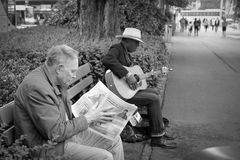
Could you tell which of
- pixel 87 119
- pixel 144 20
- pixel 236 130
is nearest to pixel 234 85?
pixel 236 130

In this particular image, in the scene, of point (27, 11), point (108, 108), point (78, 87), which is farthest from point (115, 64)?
point (27, 11)

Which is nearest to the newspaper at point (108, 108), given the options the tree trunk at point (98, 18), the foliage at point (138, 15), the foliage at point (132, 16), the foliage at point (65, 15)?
the tree trunk at point (98, 18)

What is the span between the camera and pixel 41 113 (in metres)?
2.64

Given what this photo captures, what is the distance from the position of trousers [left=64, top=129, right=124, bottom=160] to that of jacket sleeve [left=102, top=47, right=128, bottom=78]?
1.49 metres

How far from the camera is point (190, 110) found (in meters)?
7.01

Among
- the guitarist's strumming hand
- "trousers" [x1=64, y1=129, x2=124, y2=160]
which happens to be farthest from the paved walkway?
"trousers" [x1=64, y1=129, x2=124, y2=160]

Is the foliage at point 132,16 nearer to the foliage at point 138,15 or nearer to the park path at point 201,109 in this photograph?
the foliage at point 138,15

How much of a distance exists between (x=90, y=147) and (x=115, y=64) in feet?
6.62

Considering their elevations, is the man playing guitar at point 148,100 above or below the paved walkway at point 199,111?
above

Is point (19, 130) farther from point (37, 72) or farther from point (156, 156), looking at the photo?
point (156, 156)

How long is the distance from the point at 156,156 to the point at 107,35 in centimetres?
493

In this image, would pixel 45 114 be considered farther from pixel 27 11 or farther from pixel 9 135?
pixel 27 11

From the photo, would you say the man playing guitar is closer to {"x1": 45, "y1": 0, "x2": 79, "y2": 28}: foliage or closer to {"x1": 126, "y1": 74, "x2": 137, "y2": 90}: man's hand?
{"x1": 126, "y1": 74, "x2": 137, "y2": 90}: man's hand

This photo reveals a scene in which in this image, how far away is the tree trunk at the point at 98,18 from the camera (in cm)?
900
